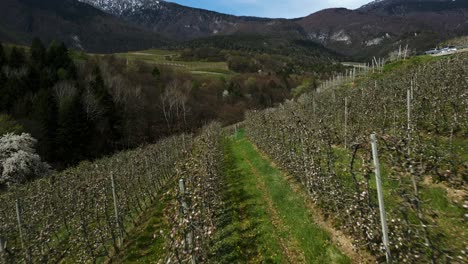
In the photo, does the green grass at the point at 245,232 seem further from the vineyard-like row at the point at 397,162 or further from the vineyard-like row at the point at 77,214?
the vineyard-like row at the point at 77,214

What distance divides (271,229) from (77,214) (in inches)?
306

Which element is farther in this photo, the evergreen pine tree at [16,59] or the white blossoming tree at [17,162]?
the evergreen pine tree at [16,59]

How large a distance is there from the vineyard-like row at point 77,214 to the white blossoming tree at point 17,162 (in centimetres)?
1321

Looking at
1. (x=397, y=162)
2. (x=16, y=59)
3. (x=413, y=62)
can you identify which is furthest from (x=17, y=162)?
(x=413, y=62)

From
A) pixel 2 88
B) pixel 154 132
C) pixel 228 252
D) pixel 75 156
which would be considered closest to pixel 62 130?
pixel 75 156

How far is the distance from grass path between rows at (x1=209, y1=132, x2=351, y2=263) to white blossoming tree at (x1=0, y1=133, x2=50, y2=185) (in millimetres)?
24010

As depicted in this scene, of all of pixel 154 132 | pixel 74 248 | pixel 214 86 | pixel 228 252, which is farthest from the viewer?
pixel 214 86

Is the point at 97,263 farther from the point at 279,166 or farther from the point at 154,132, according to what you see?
the point at 154,132

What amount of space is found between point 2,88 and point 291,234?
46.5 metres

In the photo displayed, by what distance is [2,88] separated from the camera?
133 feet

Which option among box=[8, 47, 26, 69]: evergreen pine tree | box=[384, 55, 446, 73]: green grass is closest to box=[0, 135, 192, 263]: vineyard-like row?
box=[384, 55, 446, 73]: green grass

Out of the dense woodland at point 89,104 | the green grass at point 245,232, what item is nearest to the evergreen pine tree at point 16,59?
the dense woodland at point 89,104

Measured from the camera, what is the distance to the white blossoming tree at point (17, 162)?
27.9 metres

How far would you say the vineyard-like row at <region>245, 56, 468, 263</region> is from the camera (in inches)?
236
